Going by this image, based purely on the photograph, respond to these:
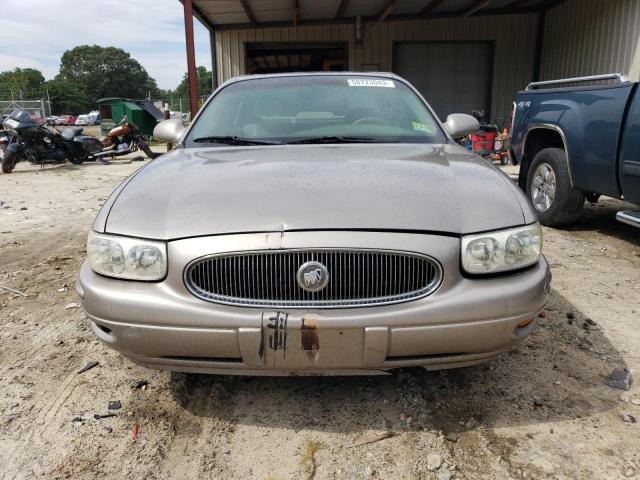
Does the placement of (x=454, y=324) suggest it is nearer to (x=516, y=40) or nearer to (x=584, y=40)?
(x=584, y=40)

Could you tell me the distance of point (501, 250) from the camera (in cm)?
193

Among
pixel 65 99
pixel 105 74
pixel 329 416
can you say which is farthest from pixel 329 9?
pixel 105 74

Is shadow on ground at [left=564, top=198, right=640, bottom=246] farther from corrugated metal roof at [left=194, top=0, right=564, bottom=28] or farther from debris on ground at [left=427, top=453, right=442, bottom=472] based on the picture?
corrugated metal roof at [left=194, top=0, right=564, bottom=28]

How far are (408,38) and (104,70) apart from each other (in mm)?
105703

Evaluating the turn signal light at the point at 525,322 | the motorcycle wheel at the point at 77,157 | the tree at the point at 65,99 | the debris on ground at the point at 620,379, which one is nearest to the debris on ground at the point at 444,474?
the turn signal light at the point at 525,322

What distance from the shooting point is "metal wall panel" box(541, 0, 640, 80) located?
991 centimetres

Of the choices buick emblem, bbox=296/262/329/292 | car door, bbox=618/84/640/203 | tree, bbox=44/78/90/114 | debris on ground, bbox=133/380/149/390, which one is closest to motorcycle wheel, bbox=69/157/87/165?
debris on ground, bbox=133/380/149/390

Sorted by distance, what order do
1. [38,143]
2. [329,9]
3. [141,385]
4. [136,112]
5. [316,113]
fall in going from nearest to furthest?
[141,385] → [316,113] → [38,143] → [329,9] → [136,112]

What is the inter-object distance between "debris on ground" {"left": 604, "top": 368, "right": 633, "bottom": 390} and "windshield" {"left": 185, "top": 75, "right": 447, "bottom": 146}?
1.51 m

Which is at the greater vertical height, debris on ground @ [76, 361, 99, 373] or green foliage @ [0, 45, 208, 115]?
green foliage @ [0, 45, 208, 115]

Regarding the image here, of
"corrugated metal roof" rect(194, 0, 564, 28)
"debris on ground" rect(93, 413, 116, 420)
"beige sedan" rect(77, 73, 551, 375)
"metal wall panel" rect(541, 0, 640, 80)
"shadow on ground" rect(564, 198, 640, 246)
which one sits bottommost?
"debris on ground" rect(93, 413, 116, 420)

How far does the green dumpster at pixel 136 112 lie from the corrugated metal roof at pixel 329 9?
7.31 m

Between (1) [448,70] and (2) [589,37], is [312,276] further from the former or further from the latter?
(1) [448,70]

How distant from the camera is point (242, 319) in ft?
5.95
